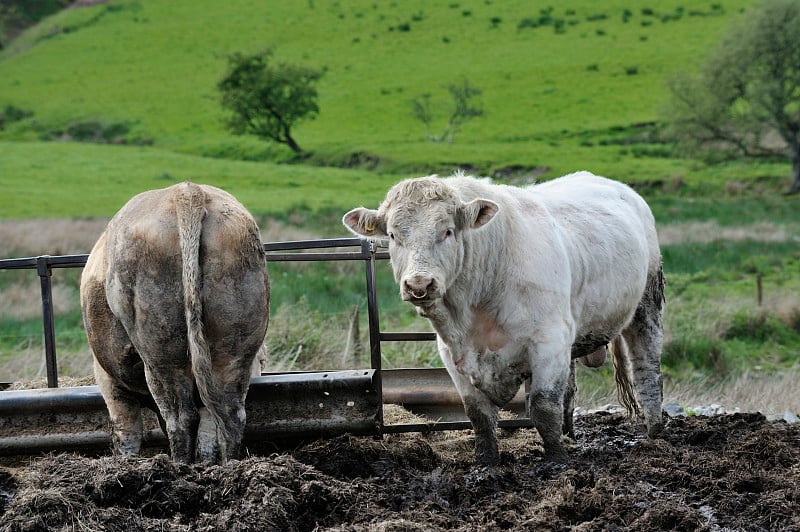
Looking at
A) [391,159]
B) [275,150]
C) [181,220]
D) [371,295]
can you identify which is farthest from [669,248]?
[275,150]

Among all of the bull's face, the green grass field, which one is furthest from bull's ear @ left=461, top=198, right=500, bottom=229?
the green grass field

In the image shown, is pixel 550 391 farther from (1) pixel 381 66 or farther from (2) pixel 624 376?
(1) pixel 381 66

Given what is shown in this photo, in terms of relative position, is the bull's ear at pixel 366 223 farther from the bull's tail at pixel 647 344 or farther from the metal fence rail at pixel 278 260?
the bull's tail at pixel 647 344

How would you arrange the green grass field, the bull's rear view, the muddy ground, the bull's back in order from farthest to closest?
the green grass field → the bull's back → the bull's rear view → the muddy ground

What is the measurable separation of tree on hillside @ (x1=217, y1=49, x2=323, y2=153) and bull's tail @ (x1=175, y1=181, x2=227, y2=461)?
167 feet

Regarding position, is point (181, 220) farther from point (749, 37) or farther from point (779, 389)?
point (749, 37)

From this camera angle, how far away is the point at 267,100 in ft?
191

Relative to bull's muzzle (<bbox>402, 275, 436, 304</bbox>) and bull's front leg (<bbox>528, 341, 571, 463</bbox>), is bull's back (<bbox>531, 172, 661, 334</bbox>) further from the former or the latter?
bull's muzzle (<bbox>402, 275, 436, 304</bbox>)

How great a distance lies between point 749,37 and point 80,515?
49.1 m

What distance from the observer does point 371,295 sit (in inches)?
319

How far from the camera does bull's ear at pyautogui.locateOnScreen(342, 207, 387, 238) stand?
263 inches

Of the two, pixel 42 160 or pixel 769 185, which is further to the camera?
pixel 42 160

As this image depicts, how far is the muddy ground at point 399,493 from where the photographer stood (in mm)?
5105

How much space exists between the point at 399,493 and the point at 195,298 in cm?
169
